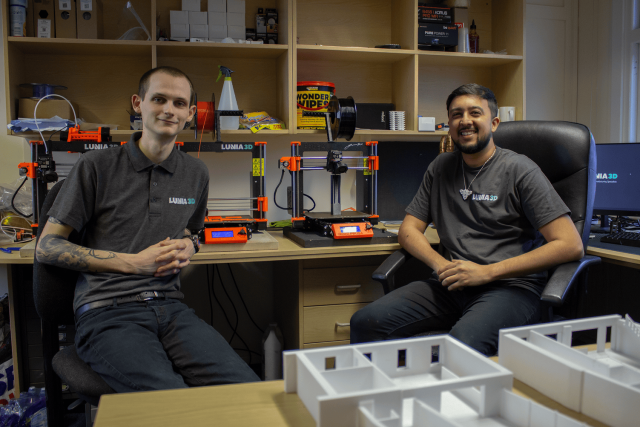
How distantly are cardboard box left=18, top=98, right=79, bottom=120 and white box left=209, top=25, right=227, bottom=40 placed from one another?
798 millimetres

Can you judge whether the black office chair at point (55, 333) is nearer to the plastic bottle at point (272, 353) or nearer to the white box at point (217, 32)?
the plastic bottle at point (272, 353)

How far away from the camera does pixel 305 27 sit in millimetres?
2840

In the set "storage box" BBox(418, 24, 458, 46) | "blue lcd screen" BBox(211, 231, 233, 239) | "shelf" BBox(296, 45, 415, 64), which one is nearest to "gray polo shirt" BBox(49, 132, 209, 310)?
"blue lcd screen" BBox(211, 231, 233, 239)

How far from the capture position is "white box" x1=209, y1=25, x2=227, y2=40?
8.35 feet

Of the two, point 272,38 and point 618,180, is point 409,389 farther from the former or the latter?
point 272,38

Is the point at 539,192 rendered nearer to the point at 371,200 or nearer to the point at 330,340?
the point at 371,200

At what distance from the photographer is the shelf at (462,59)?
2.75 m

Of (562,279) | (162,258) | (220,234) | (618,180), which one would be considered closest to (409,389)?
(162,258)

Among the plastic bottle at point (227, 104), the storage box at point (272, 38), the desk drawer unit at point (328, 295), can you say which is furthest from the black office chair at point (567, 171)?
the storage box at point (272, 38)

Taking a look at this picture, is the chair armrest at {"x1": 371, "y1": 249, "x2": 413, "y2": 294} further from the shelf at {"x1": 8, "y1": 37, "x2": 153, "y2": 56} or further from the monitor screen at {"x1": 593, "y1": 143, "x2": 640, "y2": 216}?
the shelf at {"x1": 8, "y1": 37, "x2": 153, "y2": 56}

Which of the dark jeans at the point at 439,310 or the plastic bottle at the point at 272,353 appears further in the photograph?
the plastic bottle at the point at 272,353

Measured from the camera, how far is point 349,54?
2.72 metres

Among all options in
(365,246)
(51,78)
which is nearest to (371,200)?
(365,246)

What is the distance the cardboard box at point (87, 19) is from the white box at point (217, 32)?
548mm
